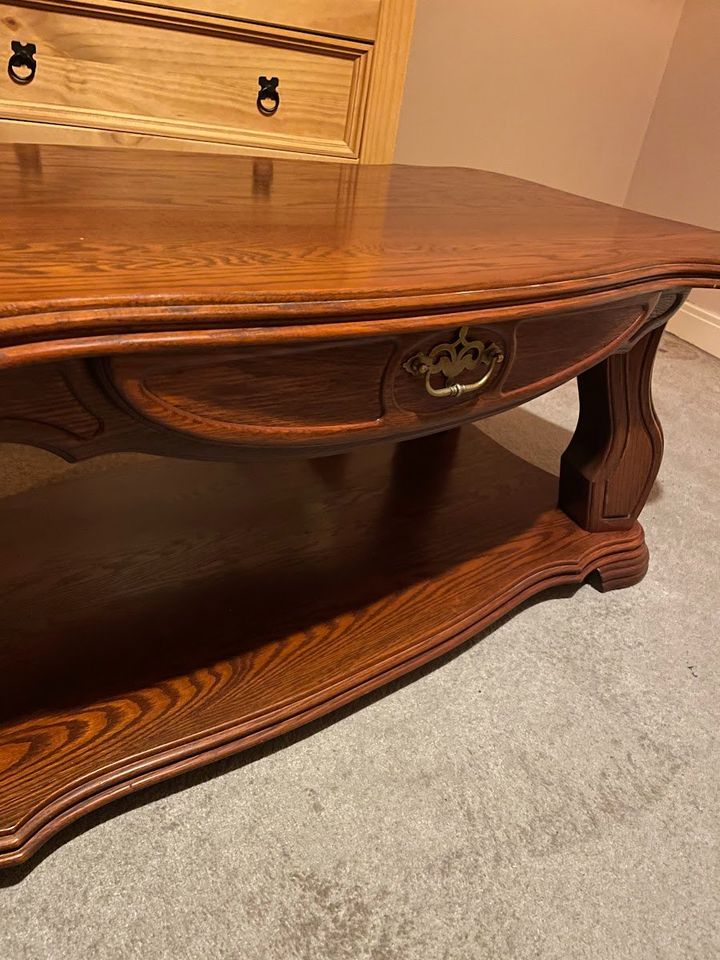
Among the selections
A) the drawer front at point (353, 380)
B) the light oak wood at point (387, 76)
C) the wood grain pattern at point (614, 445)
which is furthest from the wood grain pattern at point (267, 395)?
the light oak wood at point (387, 76)

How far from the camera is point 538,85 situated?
1976 millimetres

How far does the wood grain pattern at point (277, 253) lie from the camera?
0.48 metres

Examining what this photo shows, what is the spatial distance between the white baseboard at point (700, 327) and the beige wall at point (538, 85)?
1.60ft

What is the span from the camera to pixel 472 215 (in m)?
0.87

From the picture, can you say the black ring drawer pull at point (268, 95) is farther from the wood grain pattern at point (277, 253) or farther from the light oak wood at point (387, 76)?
the wood grain pattern at point (277, 253)

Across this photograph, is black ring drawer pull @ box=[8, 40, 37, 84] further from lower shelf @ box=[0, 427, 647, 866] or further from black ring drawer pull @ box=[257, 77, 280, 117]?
lower shelf @ box=[0, 427, 647, 866]

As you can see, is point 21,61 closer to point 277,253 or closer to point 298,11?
point 298,11

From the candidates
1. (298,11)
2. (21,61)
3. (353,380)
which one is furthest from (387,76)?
(353,380)

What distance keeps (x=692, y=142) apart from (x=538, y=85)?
0.50 meters

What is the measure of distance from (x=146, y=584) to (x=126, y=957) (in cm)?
38

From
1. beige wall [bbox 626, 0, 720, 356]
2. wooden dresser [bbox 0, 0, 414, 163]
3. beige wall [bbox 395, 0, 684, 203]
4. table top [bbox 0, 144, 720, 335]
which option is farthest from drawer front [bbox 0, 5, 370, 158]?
beige wall [bbox 626, 0, 720, 356]

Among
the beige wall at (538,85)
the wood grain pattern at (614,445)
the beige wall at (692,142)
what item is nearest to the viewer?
the wood grain pattern at (614,445)

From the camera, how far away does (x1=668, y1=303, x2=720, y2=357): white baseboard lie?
81.8 inches

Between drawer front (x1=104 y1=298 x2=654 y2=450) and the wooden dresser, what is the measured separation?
0.73 meters
